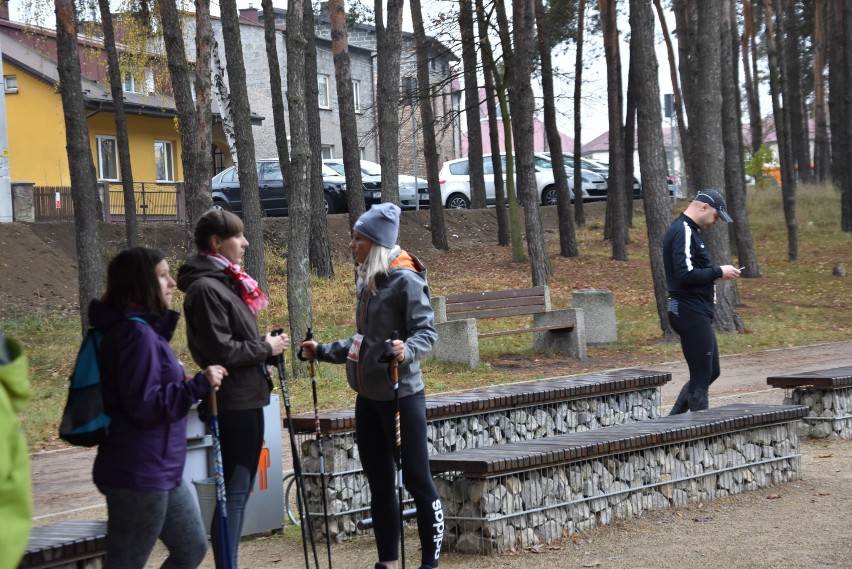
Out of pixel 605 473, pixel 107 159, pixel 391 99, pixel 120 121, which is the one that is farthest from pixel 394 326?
pixel 107 159

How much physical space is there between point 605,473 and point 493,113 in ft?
76.5

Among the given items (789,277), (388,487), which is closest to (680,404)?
(388,487)

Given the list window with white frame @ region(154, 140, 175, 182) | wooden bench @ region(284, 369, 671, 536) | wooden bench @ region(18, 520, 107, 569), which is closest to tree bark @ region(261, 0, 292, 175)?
window with white frame @ region(154, 140, 175, 182)

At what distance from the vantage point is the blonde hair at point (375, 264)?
562cm

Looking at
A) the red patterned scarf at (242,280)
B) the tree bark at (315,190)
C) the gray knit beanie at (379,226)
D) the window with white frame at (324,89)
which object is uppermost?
the window with white frame at (324,89)

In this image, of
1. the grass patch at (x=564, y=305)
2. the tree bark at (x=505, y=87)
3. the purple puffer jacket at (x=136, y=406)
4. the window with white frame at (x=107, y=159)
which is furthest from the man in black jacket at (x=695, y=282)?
the window with white frame at (x=107, y=159)

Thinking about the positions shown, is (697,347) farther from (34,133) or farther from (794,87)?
(34,133)

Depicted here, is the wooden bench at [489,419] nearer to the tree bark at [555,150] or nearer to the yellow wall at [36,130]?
the tree bark at [555,150]

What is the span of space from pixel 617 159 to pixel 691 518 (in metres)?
21.5

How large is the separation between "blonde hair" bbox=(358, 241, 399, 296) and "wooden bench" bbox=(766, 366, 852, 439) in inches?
219

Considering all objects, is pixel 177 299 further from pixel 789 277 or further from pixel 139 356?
pixel 139 356

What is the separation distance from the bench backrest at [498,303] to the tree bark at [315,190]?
724 cm

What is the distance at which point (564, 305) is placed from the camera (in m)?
22.0

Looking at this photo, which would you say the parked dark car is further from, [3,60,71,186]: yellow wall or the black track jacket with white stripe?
the black track jacket with white stripe
